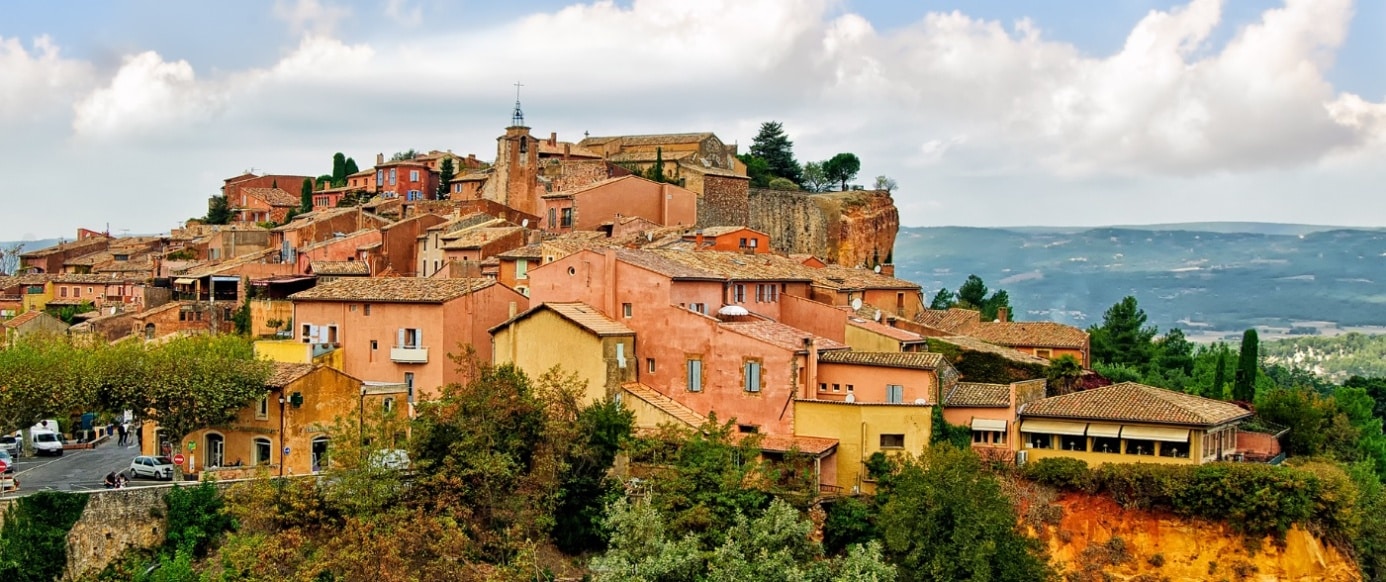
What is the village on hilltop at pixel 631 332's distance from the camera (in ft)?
131

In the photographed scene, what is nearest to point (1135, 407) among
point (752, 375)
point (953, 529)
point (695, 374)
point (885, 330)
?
point (953, 529)

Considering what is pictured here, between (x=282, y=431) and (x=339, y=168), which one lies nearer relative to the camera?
(x=282, y=431)

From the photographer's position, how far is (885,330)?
45.0 m

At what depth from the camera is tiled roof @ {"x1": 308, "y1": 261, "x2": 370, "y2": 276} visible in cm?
5903

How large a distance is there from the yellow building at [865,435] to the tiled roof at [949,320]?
13.9 m

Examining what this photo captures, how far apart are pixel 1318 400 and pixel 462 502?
30.8 metres

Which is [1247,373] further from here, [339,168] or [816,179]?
[339,168]

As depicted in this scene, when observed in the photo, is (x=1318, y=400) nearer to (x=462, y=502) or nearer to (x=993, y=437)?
(x=993, y=437)

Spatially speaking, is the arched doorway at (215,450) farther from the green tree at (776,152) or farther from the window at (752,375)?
the green tree at (776,152)

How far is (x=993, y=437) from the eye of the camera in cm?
4050

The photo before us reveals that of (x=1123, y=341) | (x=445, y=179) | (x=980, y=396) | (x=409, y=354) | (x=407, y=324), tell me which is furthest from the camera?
(x=445, y=179)

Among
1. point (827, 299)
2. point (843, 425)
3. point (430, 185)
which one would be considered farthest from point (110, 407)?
point (430, 185)

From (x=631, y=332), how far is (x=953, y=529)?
12213 mm

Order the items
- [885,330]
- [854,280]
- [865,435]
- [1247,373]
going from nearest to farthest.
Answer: [865,435] → [885,330] → [1247,373] → [854,280]
